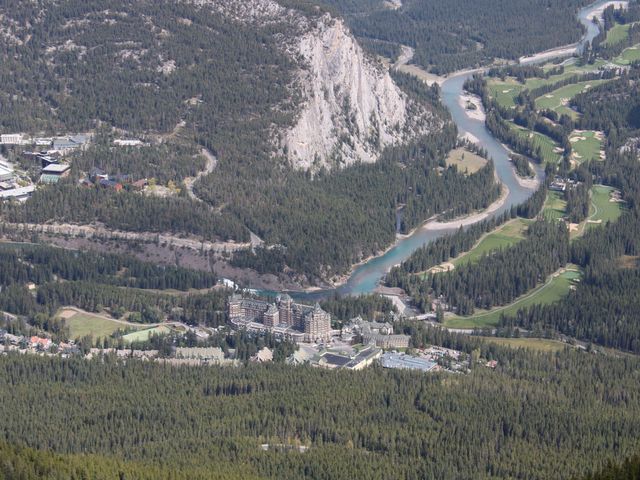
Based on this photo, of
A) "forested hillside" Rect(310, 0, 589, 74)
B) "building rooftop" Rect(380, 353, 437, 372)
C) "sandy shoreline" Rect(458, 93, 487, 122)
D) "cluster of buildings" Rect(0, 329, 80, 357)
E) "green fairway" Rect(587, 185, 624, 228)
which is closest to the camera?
"building rooftop" Rect(380, 353, 437, 372)

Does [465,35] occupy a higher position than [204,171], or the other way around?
[465,35]

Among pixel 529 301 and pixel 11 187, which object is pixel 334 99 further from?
pixel 529 301

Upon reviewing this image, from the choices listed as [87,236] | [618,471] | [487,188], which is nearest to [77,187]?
[87,236]

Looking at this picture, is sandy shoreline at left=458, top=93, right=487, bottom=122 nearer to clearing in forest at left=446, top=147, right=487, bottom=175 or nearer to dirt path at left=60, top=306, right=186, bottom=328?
clearing in forest at left=446, top=147, right=487, bottom=175

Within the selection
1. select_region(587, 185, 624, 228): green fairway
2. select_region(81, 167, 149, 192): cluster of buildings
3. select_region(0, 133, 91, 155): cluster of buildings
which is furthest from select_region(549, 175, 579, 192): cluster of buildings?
select_region(0, 133, 91, 155): cluster of buildings

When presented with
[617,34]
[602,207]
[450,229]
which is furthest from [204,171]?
[617,34]
